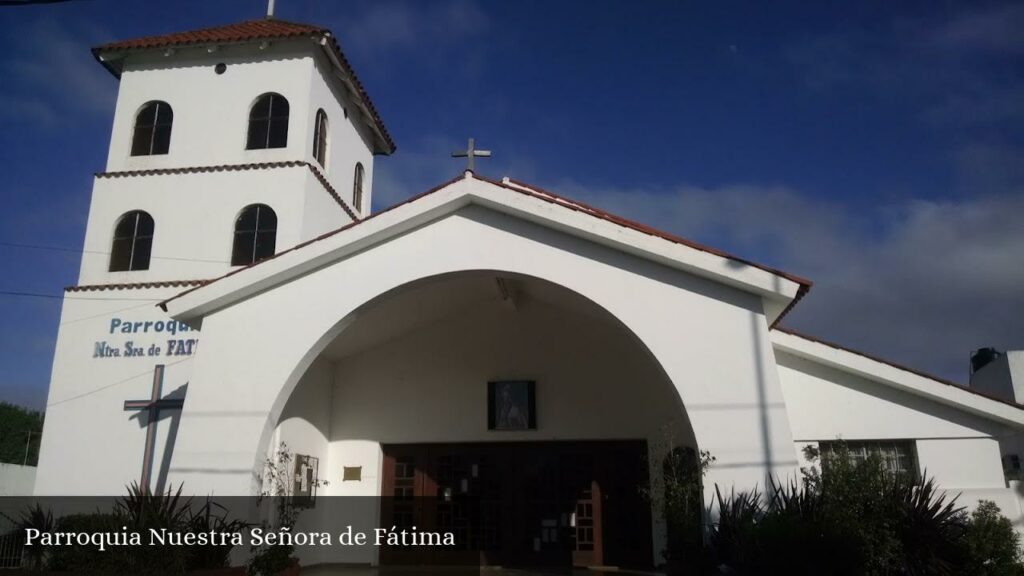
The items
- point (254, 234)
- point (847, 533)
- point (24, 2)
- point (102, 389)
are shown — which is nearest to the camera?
point (24, 2)

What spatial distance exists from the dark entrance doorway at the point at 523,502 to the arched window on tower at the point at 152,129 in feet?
30.5

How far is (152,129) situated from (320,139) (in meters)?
3.98

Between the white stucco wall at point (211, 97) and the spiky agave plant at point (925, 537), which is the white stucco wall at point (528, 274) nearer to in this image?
the spiky agave plant at point (925, 537)

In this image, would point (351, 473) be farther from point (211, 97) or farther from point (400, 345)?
point (211, 97)

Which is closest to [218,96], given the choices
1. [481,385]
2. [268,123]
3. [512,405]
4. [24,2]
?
[268,123]

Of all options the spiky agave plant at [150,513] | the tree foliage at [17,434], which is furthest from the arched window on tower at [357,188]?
the tree foliage at [17,434]

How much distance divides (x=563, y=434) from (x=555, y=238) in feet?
18.4

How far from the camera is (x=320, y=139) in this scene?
65.5 ft

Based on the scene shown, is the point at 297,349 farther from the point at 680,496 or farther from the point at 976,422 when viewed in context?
the point at 976,422

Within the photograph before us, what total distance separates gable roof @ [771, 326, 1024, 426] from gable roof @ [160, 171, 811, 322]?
1.66 m

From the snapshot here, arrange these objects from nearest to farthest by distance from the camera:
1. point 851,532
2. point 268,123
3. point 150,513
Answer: point 851,532 < point 150,513 < point 268,123

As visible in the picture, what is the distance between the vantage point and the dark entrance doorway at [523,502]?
16031 millimetres

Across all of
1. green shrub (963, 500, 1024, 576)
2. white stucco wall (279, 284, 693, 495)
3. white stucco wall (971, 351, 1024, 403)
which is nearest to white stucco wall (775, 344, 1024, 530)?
green shrub (963, 500, 1024, 576)

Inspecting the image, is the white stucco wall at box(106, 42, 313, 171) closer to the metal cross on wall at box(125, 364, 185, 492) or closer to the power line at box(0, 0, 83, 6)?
the metal cross on wall at box(125, 364, 185, 492)
